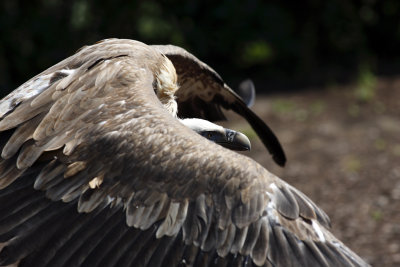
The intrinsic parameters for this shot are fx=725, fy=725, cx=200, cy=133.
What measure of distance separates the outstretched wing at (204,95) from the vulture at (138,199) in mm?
1189

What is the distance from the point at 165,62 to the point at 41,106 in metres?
0.97

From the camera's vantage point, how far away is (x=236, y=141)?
436cm

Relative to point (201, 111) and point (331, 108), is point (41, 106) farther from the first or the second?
point (331, 108)

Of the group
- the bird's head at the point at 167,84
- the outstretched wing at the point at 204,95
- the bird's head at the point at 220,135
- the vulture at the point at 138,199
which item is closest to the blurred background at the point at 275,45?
the outstretched wing at the point at 204,95

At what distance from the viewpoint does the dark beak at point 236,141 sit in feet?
14.2

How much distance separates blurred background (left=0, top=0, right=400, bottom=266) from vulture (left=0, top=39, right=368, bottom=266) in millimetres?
4470

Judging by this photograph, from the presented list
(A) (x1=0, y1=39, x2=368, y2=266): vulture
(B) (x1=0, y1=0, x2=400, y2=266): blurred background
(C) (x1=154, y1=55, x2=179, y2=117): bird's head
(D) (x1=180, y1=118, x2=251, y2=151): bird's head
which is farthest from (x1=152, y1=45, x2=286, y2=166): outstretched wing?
(B) (x1=0, y1=0, x2=400, y2=266): blurred background

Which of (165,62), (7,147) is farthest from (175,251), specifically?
(165,62)

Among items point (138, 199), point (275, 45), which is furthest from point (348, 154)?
point (138, 199)

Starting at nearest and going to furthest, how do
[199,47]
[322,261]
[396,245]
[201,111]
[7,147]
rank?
[322,261] < [7,147] < [201,111] < [396,245] < [199,47]

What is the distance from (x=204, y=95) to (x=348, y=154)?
2768 millimetres

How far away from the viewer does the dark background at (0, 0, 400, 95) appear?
949 cm

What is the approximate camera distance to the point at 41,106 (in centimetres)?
381

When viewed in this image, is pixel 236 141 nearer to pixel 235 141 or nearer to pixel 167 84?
pixel 235 141
